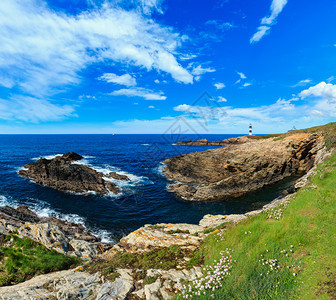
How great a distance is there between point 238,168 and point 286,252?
2833 cm

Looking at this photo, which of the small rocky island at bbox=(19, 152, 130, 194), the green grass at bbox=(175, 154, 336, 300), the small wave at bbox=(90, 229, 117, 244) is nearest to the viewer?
the green grass at bbox=(175, 154, 336, 300)

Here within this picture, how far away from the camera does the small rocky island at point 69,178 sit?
28953 millimetres

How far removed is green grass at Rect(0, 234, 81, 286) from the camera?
30.6ft

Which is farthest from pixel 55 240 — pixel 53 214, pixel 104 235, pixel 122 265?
pixel 53 214

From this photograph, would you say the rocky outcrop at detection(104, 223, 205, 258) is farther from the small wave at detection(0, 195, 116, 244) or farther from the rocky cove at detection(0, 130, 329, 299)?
the small wave at detection(0, 195, 116, 244)

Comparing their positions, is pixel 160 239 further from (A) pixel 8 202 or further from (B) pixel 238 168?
(B) pixel 238 168

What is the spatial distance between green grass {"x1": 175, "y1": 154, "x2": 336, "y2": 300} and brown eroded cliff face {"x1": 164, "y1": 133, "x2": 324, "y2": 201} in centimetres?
1726

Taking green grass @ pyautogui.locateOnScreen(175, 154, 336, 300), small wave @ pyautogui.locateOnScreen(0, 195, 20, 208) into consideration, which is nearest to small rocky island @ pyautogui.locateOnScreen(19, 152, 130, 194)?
small wave @ pyautogui.locateOnScreen(0, 195, 20, 208)

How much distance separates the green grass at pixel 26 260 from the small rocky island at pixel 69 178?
1614 cm

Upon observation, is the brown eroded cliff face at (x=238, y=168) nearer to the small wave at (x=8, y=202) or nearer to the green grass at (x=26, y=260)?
the green grass at (x=26, y=260)

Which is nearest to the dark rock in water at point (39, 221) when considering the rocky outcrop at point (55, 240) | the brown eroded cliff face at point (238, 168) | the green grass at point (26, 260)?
the rocky outcrop at point (55, 240)

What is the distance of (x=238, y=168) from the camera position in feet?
109

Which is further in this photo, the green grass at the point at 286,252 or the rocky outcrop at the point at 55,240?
the rocky outcrop at the point at 55,240

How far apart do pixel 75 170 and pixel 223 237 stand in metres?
32.2
